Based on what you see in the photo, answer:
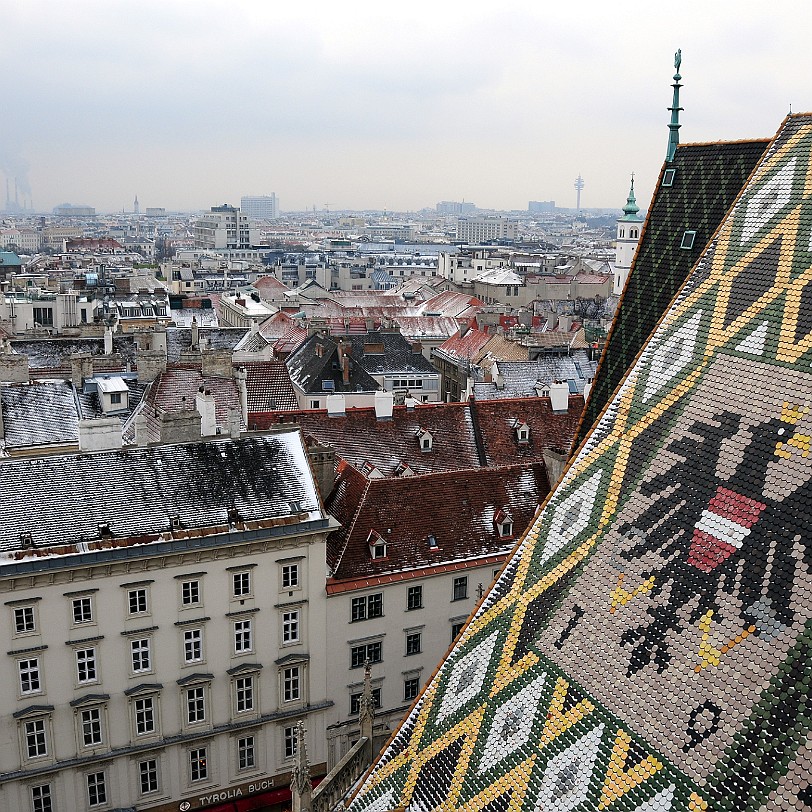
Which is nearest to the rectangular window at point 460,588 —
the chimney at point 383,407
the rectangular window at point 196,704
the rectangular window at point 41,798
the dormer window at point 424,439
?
the dormer window at point 424,439

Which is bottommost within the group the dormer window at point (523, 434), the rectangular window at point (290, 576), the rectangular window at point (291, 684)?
the rectangular window at point (291, 684)

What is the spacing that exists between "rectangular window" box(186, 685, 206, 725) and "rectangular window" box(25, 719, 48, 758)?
186 inches

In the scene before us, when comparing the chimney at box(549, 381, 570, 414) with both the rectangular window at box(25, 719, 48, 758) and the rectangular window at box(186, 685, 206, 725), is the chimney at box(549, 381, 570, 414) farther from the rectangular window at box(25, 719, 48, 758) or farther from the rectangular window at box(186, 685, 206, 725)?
the rectangular window at box(25, 719, 48, 758)

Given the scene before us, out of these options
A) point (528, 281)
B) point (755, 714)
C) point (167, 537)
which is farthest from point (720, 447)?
point (528, 281)

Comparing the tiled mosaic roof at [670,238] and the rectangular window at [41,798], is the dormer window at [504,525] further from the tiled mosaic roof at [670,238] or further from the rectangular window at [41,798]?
the rectangular window at [41,798]

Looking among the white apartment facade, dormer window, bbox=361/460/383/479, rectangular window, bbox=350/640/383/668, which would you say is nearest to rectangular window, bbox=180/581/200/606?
the white apartment facade

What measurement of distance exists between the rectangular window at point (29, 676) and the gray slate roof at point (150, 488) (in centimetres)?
374

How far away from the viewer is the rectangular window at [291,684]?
113 feet

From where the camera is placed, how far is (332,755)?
35.8 m

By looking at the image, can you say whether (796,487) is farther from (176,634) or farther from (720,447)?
(176,634)

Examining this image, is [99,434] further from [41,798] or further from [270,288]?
[270,288]

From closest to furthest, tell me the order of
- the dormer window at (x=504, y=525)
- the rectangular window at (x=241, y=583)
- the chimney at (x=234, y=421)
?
the rectangular window at (x=241, y=583), the dormer window at (x=504, y=525), the chimney at (x=234, y=421)

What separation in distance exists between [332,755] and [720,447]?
967 inches

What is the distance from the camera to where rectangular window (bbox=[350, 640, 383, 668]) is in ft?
117
